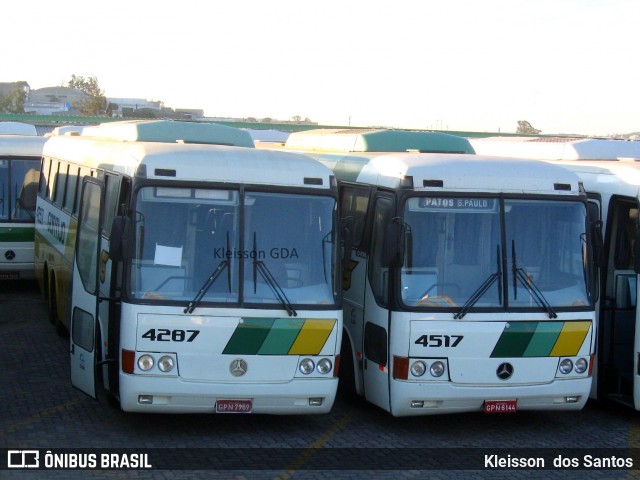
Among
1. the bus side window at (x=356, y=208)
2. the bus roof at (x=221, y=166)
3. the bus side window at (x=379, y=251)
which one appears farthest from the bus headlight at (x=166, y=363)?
the bus side window at (x=356, y=208)

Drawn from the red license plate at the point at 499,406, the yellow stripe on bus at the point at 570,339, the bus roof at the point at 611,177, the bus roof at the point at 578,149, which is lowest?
the red license plate at the point at 499,406

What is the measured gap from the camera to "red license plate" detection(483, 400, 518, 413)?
10484 millimetres

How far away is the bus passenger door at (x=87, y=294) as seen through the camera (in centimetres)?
1066

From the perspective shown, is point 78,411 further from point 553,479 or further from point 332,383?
point 553,479

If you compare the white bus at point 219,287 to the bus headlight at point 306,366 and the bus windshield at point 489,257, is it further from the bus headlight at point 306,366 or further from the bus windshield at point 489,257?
the bus windshield at point 489,257

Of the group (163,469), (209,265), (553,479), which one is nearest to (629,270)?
(553,479)

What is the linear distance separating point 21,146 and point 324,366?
11389 mm

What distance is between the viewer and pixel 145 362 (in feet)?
32.1

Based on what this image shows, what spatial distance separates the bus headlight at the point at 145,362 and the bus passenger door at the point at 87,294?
36.7 inches

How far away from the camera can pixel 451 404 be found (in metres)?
10.4

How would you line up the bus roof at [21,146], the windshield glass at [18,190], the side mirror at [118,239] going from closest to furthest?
the side mirror at [118,239] → the windshield glass at [18,190] → the bus roof at [21,146]

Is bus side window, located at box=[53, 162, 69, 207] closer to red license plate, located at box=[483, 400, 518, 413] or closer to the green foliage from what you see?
red license plate, located at box=[483, 400, 518, 413]

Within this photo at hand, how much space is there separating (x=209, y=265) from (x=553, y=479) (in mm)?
3665

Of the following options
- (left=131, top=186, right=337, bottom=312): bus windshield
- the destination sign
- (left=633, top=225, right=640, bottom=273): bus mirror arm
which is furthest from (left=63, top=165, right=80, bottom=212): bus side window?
(left=633, top=225, right=640, bottom=273): bus mirror arm
